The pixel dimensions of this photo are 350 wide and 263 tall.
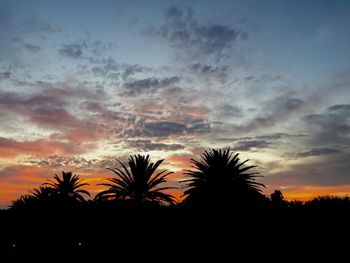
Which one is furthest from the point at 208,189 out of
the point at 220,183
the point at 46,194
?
the point at 46,194

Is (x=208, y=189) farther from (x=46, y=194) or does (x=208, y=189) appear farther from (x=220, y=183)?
(x=46, y=194)

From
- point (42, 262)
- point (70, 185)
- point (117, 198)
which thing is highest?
→ point (70, 185)

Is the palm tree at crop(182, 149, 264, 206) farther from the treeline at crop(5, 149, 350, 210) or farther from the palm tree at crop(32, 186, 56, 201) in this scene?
the palm tree at crop(32, 186, 56, 201)

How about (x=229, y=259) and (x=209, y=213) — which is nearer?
(x=229, y=259)

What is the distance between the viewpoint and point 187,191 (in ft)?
97.6

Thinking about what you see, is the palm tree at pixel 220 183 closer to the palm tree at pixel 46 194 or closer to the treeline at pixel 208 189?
the treeline at pixel 208 189

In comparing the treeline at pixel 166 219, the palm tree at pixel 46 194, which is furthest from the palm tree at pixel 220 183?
the palm tree at pixel 46 194

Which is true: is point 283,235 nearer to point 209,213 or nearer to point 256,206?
point 256,206

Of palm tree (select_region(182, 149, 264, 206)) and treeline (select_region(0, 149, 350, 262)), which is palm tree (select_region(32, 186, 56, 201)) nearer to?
treeline (select_region(0, 149, 350, 262))

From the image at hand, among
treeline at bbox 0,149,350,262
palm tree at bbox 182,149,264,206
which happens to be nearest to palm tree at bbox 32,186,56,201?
treeline at bbox 0,149,350,262

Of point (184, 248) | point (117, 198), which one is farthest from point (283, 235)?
point (117, 198)

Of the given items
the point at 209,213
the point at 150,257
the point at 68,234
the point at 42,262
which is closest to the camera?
the point at 209,213

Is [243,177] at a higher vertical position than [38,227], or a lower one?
higher

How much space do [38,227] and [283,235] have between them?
30834 mm
